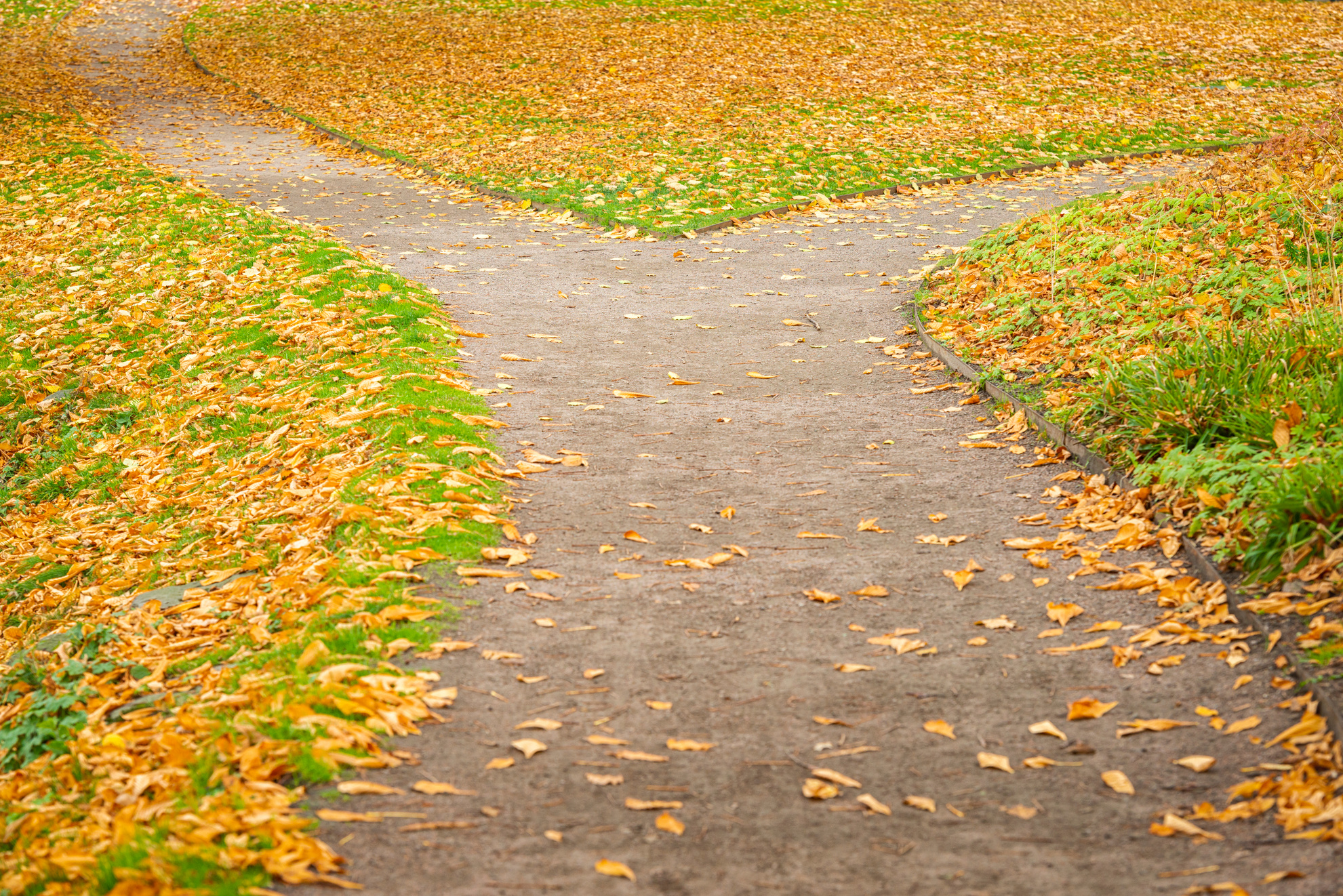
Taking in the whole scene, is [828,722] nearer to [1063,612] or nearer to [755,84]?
[1063,612]

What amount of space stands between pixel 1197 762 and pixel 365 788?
8.52 feet

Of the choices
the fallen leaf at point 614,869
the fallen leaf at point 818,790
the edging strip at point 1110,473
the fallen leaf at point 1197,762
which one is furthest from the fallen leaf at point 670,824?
the edging strip at point 1110,473

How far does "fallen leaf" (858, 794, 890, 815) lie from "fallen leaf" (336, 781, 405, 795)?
1419 mm

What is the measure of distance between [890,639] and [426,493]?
2.39 m

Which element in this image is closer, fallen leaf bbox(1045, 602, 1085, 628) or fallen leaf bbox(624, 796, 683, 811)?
fallen leaf bbox(624, 796, 683, 811)

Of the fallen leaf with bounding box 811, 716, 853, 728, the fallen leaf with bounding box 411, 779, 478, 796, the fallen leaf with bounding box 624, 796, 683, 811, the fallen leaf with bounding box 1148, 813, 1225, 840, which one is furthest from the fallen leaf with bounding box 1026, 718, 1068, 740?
the fallen leaf with bounding box 411, 779, 478, 796

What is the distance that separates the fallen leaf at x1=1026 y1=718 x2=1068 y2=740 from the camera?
359 cm

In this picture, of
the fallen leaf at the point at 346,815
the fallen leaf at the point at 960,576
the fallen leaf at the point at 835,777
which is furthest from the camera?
the fallen leaf at the point at 960,576

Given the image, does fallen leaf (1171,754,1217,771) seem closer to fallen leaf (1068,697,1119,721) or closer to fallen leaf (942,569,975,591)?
fallen leaf (1068,697,1119,721)

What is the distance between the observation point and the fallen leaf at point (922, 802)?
10.7 ft

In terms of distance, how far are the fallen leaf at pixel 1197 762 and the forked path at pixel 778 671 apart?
44 mm

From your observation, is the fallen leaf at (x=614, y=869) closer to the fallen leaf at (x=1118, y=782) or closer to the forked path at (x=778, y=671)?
the forked path at (x=778, y=671)

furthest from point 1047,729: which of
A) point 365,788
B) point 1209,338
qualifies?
point 1209,338

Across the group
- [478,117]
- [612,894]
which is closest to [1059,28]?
[478,117]
